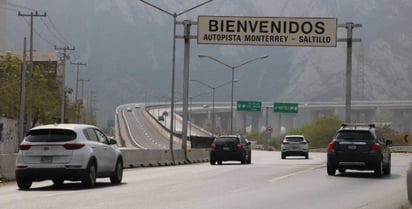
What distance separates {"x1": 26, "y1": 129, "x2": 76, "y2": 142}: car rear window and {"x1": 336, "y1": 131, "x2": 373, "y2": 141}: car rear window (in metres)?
10.2

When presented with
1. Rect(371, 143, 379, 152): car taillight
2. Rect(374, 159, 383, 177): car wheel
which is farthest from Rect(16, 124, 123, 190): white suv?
Rect(374, 159, 383, 177): car wheel

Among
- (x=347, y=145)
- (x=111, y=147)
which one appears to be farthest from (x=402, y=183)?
(x=111, y=147)

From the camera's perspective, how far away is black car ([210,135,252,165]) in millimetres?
43156

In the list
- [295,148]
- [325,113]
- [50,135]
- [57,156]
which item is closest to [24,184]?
[57,156]

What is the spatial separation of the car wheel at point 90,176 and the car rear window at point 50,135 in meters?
0.88

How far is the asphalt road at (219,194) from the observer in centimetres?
1671

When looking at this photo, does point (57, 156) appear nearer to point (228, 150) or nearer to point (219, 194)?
point (219, 194)

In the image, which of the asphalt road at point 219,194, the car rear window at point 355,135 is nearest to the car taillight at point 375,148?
the car rear window at point 355,135

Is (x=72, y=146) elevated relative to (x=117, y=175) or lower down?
elevated

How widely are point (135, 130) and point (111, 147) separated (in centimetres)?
11601

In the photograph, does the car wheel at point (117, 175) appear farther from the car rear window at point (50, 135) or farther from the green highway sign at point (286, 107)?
the green highway sign at point (286, 107)

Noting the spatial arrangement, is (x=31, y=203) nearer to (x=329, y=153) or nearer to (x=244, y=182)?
(x=244, y=182)

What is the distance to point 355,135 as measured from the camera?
91.4ft

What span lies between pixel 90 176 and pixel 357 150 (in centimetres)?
982
